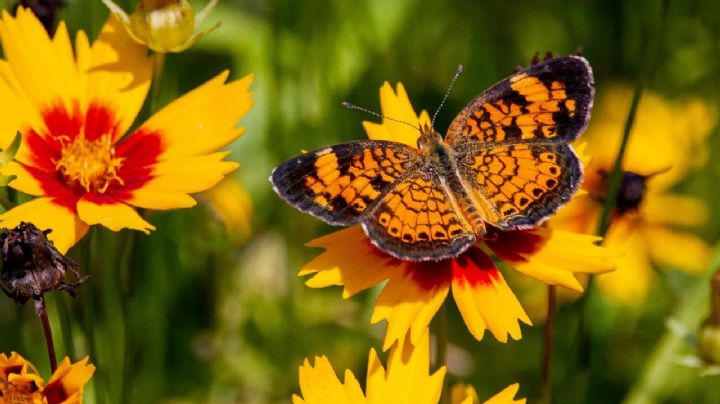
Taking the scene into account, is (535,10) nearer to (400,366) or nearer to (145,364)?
(145,364)

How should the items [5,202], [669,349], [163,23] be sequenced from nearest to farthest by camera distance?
[5,202] → [163,23] → [669,349]

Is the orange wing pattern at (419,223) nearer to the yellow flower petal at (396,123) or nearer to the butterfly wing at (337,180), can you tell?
the butterfly wing at (337,180)

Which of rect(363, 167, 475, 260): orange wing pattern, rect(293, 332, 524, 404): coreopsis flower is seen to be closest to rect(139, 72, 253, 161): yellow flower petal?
rect(363, 167, 475, 260): orange wing pattern

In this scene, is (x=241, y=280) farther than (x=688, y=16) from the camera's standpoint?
No

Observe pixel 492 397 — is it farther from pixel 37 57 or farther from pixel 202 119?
pixel 37 57

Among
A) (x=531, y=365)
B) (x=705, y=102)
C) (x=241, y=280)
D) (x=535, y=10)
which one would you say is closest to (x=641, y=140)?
(x=705, y=102)

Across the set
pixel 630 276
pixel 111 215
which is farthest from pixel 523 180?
pixel 630 276
